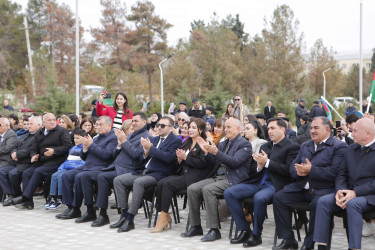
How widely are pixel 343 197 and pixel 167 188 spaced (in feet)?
8.70

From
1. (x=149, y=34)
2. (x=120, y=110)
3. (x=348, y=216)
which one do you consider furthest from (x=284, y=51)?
(x=348, y=216)

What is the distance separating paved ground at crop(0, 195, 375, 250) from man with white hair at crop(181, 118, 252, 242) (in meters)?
0.23

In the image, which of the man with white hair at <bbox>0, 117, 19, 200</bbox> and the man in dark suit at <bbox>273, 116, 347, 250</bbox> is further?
the man with white hair at <bbox>0, 117, 19, 200</bbox>

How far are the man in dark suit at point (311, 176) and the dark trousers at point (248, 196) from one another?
22 centimetres

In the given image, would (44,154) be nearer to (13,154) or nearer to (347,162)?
(13,154)

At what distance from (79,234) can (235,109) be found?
7.56 m

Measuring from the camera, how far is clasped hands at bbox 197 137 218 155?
6383 millimetres

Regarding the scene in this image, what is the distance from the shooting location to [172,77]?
37.5 meters

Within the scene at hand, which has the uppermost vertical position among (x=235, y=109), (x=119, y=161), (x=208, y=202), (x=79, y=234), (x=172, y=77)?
(x=172, y=77)

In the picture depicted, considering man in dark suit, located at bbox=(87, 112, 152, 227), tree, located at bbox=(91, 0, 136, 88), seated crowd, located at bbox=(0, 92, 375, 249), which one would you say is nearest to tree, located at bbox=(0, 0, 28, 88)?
tree, located at bbox=(91, 0, 136, 88)

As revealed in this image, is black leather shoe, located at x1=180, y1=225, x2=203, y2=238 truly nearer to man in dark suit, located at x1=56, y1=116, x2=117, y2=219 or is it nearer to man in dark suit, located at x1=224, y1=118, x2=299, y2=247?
man in dark suit, located at x1=224, y1=118, x2=299, y2=247

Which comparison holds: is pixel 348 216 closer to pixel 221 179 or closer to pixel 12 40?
pixel 221 179

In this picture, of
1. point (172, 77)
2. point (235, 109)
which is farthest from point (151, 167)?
point (172, 77)

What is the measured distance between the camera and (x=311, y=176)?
19.0ft
